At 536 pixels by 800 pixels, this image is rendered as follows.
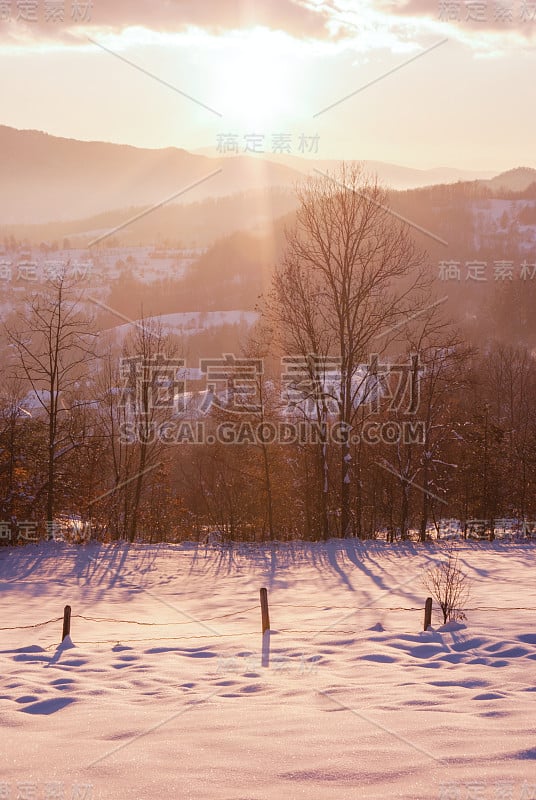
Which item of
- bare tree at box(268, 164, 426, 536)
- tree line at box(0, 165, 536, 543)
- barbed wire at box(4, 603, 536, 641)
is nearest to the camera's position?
barbed wire at box(4, 603, 536, 641)

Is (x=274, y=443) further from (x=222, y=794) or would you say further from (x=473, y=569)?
(x=222, y=794)

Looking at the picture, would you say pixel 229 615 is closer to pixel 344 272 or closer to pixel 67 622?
pixel 67 622

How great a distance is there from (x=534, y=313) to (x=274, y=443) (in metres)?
122

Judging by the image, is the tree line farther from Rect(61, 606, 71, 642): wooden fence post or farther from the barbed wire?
Rect(61, 606, 71, 642): wooden fence post

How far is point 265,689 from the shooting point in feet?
26.6

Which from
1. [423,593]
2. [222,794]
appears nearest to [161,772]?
[222,794]

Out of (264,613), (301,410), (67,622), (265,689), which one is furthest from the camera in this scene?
(301,410)

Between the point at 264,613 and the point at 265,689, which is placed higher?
the point at 264,613

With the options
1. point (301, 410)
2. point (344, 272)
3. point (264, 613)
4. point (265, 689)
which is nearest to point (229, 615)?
point (264, 613)

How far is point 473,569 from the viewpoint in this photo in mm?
17109

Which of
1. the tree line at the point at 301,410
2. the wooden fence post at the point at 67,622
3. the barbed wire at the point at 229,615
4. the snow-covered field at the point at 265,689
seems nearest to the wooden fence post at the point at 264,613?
the snow-covered field at the point at 265,689

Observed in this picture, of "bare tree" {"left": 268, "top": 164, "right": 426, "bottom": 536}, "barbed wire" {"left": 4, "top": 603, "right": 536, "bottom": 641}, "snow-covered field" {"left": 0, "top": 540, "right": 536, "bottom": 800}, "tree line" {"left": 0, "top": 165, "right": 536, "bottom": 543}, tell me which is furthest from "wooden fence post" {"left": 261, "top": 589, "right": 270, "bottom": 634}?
"bare tree" {"left": 268, "top": 164, "right": 426, "bottom": 536}

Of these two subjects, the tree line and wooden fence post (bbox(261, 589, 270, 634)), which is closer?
wooden fence post (bbox(261, 589, 270, 634))

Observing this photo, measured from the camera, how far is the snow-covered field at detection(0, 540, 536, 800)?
205 inches
